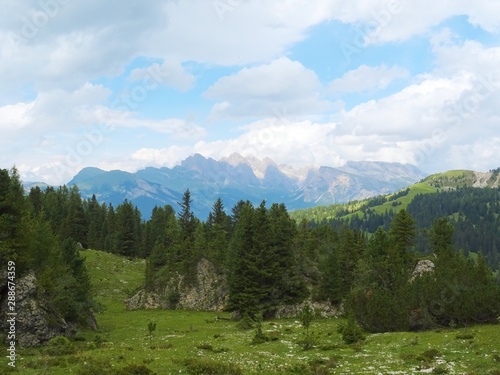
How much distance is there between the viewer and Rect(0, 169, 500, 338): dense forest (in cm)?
4631

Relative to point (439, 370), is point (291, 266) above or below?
above

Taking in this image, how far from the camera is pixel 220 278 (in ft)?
288

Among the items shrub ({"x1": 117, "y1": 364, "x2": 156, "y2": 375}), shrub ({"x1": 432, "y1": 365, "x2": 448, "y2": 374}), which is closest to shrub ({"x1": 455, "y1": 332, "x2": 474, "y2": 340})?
shrub ({"x1": 432, "y1": 365, "x2": 448, "y2": 374})

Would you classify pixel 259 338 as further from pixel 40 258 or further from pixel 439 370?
pixel 40 258

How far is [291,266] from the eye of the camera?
250 feet

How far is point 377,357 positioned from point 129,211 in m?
124

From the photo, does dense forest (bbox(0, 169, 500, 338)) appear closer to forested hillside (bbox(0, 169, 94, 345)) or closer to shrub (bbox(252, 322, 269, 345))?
forested hillside (bbox(0, 169, 94, 345))

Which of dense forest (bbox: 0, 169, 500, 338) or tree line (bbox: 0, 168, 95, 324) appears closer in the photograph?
tree line (bbox: 0, 168, 95, 324)

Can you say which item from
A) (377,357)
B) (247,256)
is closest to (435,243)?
(247,256)

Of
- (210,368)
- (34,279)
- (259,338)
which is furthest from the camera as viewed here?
(34,279)

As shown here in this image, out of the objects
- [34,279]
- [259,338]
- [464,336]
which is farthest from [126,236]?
[464,336]

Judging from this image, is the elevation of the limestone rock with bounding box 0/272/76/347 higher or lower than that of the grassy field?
higher

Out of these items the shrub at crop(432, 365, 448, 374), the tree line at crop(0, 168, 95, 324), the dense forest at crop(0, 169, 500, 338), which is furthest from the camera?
the dense forest at crop(0, 169, 500, 338)

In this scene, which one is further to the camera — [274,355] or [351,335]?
[351,335]
